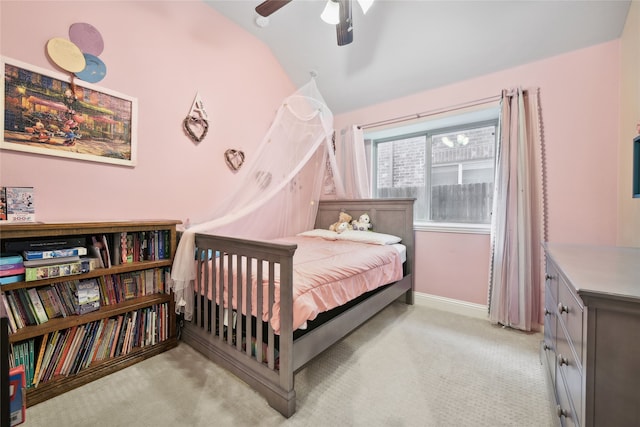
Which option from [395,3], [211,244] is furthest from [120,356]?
[395,3]

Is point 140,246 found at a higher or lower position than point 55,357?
higher

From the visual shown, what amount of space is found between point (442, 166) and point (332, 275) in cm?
252

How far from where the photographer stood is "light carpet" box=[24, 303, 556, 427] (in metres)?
1.43

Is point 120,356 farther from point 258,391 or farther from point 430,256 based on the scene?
point 430,256

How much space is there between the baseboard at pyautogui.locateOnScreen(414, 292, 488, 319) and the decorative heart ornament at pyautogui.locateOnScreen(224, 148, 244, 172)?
265cm

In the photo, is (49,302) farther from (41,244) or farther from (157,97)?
(157,97)

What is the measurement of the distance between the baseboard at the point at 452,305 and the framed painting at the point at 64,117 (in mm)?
3347

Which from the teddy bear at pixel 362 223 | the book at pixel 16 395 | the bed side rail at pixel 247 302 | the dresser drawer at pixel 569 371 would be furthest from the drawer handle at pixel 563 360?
the teddy bear at pixel 362 223

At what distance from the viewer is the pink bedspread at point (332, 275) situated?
58.7 inches

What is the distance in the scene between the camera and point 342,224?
3.41 m

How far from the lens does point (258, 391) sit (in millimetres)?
1607

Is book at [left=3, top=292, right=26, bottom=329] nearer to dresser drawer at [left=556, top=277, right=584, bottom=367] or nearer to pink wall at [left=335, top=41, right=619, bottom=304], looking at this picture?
dresser drawer at [left=556, top=277, right=584, bottom=367]

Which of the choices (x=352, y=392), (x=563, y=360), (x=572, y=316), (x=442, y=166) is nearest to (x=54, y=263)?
(x=352, y=392)

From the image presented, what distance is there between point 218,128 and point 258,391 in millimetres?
2420
